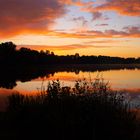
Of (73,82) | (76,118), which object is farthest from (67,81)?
(76,118)

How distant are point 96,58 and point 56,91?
136 metres

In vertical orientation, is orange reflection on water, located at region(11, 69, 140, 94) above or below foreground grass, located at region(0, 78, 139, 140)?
below

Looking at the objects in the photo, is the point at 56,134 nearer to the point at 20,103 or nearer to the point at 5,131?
the point at 5,131

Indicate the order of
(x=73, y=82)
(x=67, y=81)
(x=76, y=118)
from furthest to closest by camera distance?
(x=67, y=81) < (x=73, y=82) < (x=76, y=118)

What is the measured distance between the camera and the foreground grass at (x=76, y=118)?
8148 mm

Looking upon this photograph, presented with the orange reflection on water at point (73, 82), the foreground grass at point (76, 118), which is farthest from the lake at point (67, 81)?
the foreground grass at point (76, 118)

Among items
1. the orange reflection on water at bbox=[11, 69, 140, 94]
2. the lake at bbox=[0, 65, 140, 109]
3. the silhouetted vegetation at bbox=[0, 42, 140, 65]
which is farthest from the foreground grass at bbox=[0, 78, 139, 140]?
the silhouetted vegetation at bbox=[0, 42, 140, 65]

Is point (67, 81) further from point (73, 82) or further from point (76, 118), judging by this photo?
point (76, 118)

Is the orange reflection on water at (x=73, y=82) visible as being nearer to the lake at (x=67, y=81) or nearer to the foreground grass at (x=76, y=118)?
the lake at (x=67, y=81)

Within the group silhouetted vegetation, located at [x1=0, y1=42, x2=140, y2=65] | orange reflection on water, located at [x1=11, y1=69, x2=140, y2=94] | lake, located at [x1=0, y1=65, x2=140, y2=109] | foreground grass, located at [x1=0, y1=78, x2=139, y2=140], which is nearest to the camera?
foreground grass, located at [x1=0, y1=78, x2=139, y2=140]

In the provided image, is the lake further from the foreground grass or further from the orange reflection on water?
the foreground grass

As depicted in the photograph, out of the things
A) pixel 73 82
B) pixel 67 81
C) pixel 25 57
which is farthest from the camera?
pixel 25 57

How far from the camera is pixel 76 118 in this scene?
8.27m

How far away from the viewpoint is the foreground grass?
8.15 m
